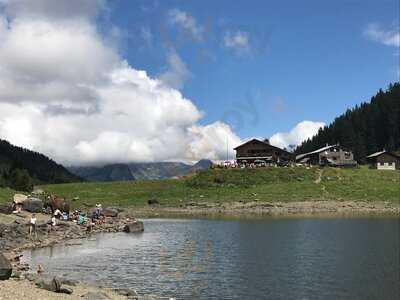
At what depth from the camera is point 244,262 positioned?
4953cm

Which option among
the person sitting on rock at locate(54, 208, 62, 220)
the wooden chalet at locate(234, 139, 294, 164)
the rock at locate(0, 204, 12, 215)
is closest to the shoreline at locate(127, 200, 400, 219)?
the person sitting on rock at locate(54, 208, 62, 220)

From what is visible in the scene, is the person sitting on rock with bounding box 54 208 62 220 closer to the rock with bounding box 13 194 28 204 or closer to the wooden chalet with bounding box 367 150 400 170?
the rock with bounding box 13 194 28 204

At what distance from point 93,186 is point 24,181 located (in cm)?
4462

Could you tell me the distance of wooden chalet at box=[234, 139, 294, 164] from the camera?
18775 centimetres

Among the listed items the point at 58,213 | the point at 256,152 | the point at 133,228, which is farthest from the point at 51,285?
the point at 256,152

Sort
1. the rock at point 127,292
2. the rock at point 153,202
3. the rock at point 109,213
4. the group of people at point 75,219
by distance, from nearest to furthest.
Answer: the rock at point 127,292
the group of people at point 75,219
the rock at point 109,213
the rock at point 153,202

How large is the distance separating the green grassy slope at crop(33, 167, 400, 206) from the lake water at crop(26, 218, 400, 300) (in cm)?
5096

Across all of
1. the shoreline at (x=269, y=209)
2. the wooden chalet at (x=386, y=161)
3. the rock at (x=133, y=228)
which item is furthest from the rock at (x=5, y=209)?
the wooden chalet at (x=386, y=161)

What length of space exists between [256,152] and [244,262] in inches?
5568

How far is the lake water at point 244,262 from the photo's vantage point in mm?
37781

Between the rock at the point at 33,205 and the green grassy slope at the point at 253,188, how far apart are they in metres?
42.4

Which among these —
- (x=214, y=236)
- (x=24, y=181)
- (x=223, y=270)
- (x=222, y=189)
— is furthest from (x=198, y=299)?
(x=222, y=189)

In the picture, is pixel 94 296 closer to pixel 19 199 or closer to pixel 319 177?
pixel 19 199

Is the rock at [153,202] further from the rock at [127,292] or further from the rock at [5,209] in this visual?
the rock at [127,292]
